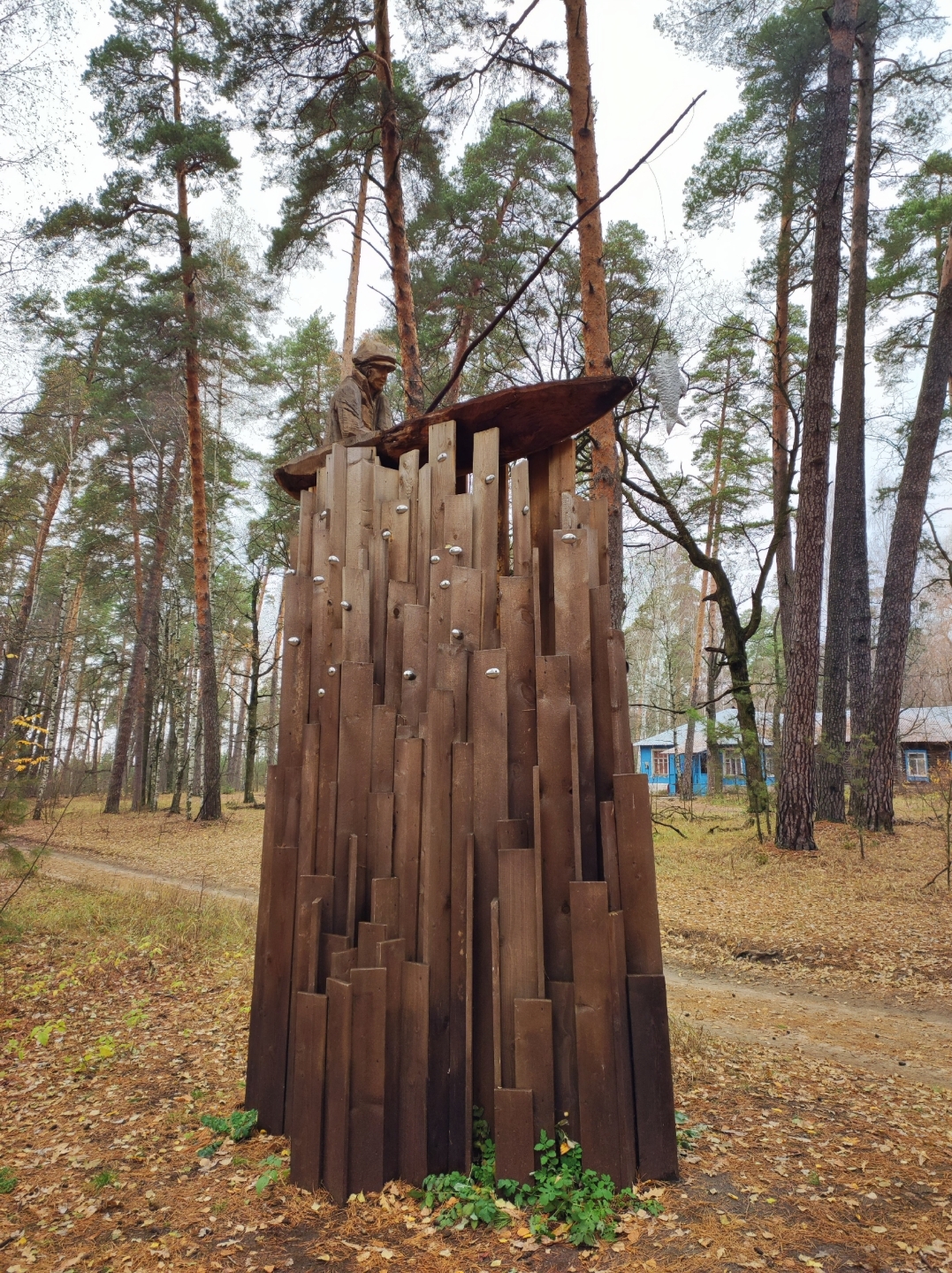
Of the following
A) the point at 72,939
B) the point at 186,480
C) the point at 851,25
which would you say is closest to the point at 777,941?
the point at 72,939

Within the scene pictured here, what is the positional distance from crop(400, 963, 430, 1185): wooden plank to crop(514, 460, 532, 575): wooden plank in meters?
1.71

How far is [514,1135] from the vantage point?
268cm

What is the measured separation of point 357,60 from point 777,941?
40.2 feet

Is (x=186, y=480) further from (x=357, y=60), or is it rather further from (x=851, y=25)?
(x=851, y=25)

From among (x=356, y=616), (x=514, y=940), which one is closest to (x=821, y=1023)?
(x=514, y=940)

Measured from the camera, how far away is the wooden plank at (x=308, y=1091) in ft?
9.55

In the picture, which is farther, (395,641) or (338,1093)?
(395,641)

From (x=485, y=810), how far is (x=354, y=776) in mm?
673

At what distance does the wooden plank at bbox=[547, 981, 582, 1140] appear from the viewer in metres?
2.74

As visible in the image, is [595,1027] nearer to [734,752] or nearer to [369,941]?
[369,941]

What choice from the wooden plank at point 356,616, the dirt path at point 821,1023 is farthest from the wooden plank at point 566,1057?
the dirt path at point 821,1023

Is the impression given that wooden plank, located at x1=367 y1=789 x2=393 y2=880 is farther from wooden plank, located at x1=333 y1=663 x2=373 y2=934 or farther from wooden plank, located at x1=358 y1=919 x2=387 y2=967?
wooden plank, located at x1=358 y1=919 x2=387 y2=967

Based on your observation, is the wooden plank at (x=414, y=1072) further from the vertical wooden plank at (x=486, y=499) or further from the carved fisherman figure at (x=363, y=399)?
the carved fisherman figure at (x=363, y=399)

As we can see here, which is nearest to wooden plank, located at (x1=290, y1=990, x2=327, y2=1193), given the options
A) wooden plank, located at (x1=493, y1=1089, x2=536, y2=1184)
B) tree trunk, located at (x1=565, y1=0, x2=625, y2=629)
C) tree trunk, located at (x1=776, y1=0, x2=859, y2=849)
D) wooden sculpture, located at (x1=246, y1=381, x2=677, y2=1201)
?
wooden sculpture, located at (x1=246, y1=381, x2=677, y2=1201)
